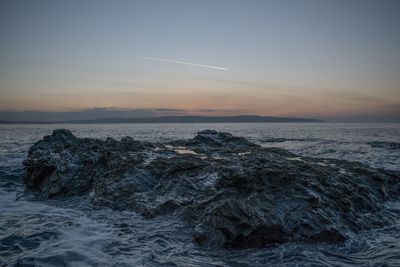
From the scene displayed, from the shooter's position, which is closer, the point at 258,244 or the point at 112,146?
the point at 258,244

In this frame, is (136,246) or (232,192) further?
(232,192)

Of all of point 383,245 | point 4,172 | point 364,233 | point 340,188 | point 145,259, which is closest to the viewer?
point 145,259

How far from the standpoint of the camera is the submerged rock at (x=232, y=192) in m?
7.18

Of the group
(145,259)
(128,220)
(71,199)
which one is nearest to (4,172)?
(71,199)

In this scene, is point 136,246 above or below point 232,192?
below

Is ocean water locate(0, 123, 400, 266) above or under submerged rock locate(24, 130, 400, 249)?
under

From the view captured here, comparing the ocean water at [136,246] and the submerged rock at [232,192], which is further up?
the submerged rock at [232,192]

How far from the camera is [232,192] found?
28.3ft

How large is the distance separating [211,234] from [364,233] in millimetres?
3769

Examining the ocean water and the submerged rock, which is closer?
the ocean water

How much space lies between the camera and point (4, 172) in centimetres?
1647

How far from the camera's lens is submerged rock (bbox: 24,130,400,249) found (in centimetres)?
718

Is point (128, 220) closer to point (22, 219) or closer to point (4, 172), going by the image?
point (22, 219)

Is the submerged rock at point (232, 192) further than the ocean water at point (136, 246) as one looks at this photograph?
Yes
